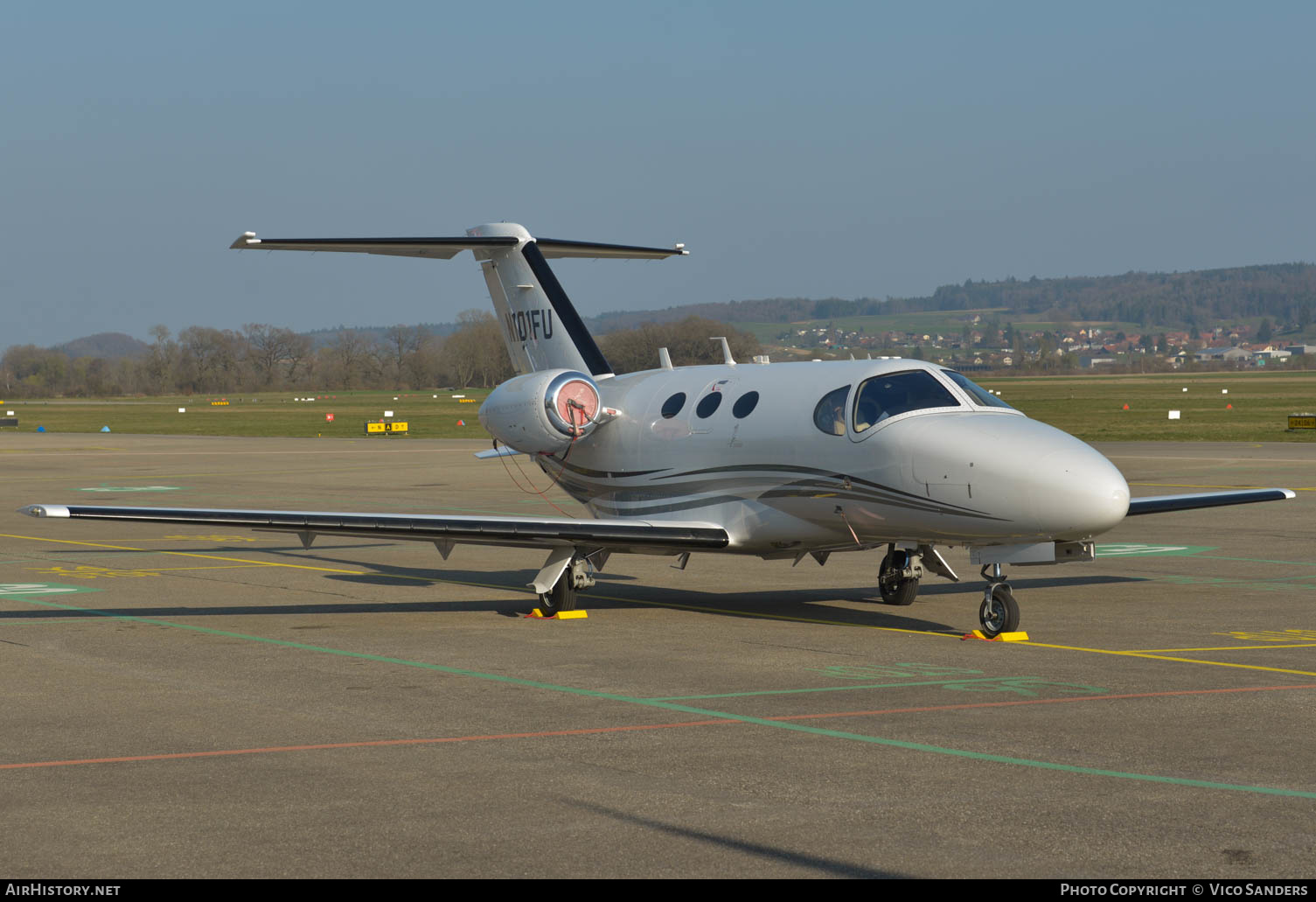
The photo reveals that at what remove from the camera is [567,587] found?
17.0m

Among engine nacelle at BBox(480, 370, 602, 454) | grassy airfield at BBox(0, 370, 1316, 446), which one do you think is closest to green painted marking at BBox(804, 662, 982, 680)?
engine nacelle at BBox(480, 370, 602, 454)

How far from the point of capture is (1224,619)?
1623 centimetres

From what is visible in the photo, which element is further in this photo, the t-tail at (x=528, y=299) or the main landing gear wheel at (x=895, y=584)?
the t-tail at (x=528, y=299)

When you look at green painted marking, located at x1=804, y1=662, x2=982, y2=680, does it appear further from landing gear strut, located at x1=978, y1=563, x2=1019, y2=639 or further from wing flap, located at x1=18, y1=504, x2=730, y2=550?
wing flap, located at x1=18, y1=504, x2=730, y2=550

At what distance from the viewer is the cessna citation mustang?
14.2m

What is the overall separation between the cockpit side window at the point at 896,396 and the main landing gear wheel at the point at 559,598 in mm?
3790

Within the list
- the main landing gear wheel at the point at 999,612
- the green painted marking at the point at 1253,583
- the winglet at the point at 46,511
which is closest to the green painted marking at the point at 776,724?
the winglet at the point at 46,511

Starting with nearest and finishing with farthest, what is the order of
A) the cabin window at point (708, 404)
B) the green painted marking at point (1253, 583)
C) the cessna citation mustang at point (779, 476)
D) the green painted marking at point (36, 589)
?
the cessna citation mustang at point (779, 476) → the cabin window at point (708, 404) → the green painted marking at point (1253, 583) → the green painted marking at point (36, 589)

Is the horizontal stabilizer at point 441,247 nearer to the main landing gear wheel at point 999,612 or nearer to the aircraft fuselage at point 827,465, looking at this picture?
the aircraft fuselage at point 827,465

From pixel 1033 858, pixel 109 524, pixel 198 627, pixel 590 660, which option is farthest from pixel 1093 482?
pixel 109 524

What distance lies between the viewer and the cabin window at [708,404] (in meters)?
17.6

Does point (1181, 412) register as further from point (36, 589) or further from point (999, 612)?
point (36, 589)

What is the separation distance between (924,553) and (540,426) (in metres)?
5.11

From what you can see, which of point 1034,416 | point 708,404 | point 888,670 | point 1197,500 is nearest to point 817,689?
point 888,670
